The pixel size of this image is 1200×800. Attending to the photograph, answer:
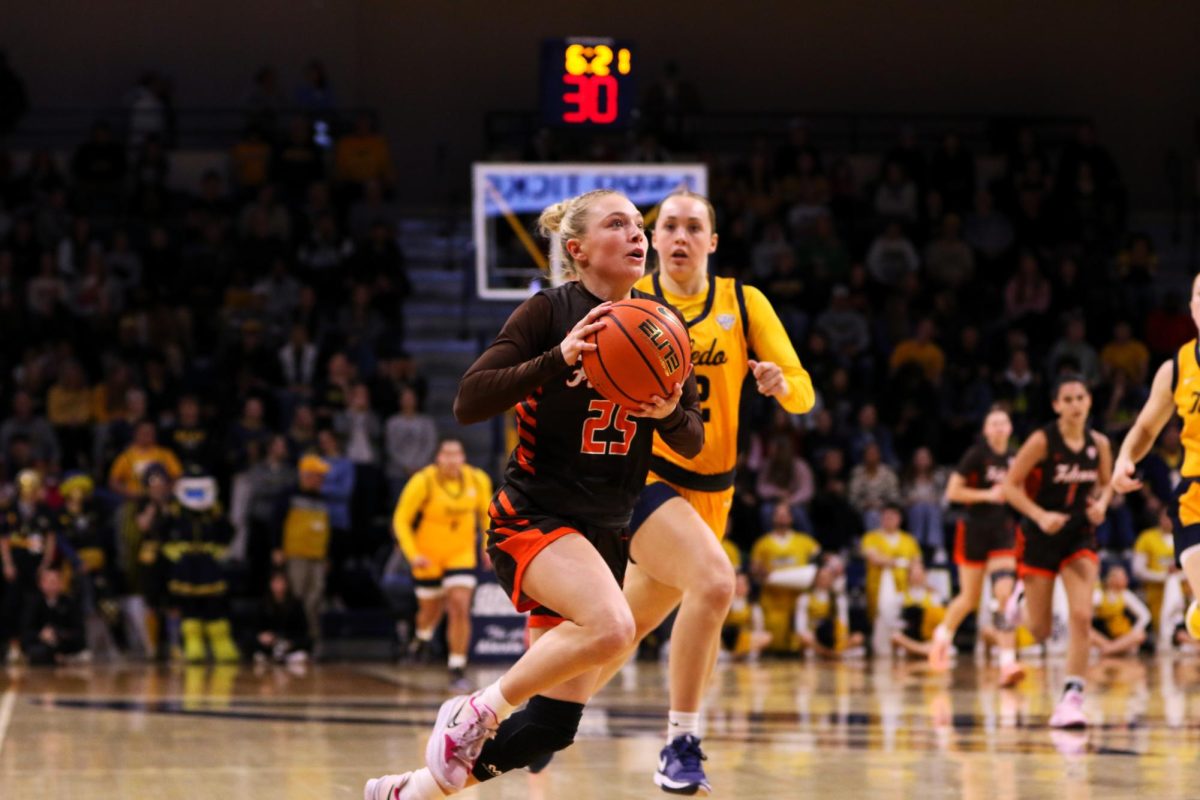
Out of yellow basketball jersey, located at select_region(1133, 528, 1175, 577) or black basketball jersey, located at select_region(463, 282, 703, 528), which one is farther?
yellow basketball jersey, located at select_region(1133, 528, 1175, 577)

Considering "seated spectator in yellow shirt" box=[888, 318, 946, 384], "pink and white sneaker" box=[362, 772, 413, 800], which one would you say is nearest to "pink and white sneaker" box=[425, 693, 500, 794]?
"pink and white sneaker" box=[362, 772, 413, 800]

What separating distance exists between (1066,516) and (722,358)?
3809 millimetres

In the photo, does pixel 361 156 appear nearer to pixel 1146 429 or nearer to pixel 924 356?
pixel 924 356

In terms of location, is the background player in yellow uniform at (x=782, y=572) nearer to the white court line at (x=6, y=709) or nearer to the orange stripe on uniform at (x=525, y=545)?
the white court line at (x=6, y=709)

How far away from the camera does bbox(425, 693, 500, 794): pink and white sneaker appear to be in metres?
5.10

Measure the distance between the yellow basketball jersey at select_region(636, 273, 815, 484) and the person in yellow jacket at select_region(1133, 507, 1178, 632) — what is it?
10212 mm

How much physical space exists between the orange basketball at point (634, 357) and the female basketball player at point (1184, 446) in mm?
2896

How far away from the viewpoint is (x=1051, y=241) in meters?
20.0

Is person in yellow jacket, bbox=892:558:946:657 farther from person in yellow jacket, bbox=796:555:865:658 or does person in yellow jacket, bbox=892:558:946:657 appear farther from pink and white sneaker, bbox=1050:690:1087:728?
pink and white sneaker, bbox=1050:690:1087:728

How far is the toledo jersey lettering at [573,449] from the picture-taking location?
526 centimetres

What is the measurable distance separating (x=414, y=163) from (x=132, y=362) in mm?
5574

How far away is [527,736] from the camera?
16.8 ft

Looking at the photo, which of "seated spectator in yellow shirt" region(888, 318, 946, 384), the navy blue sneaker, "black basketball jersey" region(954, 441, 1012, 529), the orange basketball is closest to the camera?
the orange basketball

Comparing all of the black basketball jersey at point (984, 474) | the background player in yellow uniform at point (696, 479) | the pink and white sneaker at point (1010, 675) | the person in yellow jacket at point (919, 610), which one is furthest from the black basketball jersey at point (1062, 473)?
the person in yellow jacket at point (919, 610)
